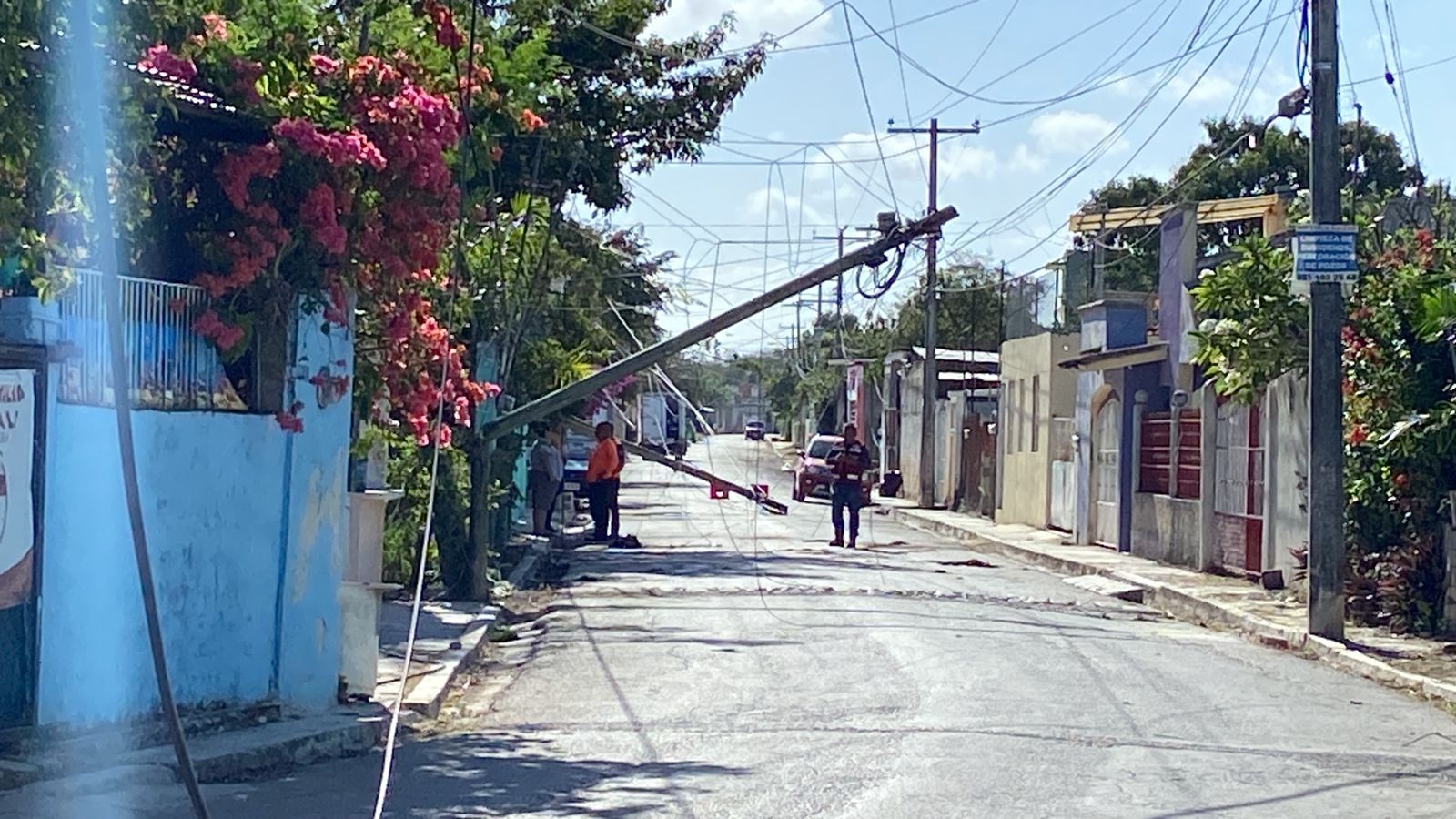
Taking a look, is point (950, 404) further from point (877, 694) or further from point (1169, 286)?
point (877, 694)

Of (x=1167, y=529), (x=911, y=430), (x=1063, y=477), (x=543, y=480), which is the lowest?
(x=1167, y=529)

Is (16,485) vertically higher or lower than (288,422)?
lower

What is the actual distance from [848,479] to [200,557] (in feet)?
56.2

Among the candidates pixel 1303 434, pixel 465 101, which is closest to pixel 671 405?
pixel 1303 434

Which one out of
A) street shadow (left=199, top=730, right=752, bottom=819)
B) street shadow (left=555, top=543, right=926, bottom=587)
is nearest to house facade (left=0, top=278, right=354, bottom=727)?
street shadow (left=199, top=730, right=752, bottom=819)

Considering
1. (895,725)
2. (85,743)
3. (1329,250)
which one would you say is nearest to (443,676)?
(895,725)

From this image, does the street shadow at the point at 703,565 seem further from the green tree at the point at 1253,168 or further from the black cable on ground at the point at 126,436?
the green tree at the point at 1253,168

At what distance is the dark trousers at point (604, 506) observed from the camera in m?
27.2

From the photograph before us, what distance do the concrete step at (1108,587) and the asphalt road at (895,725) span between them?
2.30 metres

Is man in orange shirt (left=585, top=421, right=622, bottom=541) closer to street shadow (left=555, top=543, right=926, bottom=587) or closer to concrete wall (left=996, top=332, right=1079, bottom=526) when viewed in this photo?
street shadow (left=555, top=543, right=926, bottom=587)

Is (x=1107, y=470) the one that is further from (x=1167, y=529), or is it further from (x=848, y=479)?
(x=848, y=479)

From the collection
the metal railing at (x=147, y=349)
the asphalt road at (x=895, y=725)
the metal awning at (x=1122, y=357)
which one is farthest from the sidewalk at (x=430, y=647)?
the metal awning at (x=1122, y=357)

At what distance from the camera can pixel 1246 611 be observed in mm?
18734

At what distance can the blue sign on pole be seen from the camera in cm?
1573
